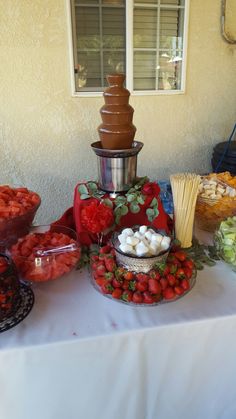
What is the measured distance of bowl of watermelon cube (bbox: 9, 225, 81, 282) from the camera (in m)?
0.76

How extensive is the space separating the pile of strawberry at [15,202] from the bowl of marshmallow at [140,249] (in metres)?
0.28

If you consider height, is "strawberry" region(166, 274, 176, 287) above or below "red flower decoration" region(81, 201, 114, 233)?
below

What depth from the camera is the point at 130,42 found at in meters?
1.72

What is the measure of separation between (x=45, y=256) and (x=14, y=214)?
17cm

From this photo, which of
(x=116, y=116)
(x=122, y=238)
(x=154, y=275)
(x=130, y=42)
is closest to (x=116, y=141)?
(x=116, y=116)

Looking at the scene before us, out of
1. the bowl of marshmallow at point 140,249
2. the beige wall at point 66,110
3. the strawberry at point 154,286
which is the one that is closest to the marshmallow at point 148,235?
the bowl of marshmallow at point 140,249

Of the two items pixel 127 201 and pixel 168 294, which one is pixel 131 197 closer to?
pixel 127 201

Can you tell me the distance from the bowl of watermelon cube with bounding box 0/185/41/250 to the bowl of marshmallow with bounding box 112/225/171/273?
274 millimetres

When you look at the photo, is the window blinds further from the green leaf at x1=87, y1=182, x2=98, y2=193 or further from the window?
the green leaf at x1=87, y1=182, x2=98, y2=193

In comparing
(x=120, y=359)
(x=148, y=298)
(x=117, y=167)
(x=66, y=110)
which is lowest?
(x=120, y=359)

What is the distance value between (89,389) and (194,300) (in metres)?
0.29

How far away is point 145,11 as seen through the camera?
1.71 metres

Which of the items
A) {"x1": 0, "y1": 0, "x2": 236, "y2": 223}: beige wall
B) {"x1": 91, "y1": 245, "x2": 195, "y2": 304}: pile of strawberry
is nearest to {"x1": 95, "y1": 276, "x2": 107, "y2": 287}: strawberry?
{"x1": 91, "y1": 245, "x2": 195, "y2": 304}: pile of strawberry

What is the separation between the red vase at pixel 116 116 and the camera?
34.1 inches
